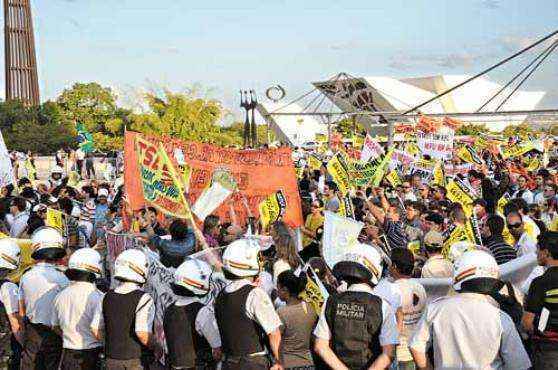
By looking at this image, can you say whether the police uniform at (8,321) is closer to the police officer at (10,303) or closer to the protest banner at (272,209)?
the police officer at (10,303)

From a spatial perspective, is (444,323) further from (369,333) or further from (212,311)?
(212,311)

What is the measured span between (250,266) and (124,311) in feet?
3.56

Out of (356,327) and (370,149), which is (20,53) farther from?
(356,327)

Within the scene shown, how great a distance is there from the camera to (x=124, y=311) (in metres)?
5.71

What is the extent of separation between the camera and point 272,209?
10.1m

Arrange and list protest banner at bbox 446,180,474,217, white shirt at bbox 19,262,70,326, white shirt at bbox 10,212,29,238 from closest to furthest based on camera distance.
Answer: white shirt at bbox 19,262,70,326 < white shirt at bbox 10,212,29,238 < protest banner at bbox 446,180,474,217

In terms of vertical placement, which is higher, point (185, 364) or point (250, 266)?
point (250, 266)

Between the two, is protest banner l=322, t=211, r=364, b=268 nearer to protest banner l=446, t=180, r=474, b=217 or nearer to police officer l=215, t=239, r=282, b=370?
police officer l=215, t=239, r=282, b=370

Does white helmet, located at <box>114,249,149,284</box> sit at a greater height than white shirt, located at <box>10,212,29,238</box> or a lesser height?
greater

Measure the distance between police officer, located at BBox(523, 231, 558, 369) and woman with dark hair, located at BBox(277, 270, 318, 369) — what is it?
157cm

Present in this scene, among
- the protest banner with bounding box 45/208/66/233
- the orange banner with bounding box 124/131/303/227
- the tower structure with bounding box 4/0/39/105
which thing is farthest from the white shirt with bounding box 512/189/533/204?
the tower structure with bounding box 4/0/39/105

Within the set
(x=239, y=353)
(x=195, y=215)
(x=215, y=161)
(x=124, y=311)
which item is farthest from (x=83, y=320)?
(x=215, y=161)

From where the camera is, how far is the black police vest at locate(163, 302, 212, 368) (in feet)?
18.5

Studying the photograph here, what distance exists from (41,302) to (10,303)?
405 millimetres
